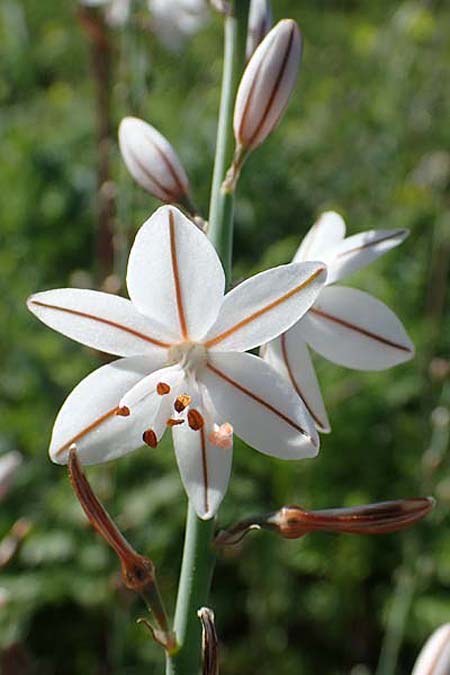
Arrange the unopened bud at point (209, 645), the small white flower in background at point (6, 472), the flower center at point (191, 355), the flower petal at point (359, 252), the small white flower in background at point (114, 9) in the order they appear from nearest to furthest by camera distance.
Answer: the unopened bud at point (209, 645)
the flower center at point (191, 355)
the flower petal at point (359, 252)
the small white flower in background at point (6, 472)
the small white flower in background at point (114, 9)

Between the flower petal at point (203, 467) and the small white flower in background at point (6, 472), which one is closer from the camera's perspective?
the flower petal at point (203, 467)

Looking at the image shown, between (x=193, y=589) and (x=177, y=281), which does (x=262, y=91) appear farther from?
(x=193, y=589)

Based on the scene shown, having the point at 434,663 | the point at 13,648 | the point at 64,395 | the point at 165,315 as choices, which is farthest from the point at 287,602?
the point at 165,315

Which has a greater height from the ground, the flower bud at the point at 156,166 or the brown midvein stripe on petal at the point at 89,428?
the flower bud at the point at 156,166

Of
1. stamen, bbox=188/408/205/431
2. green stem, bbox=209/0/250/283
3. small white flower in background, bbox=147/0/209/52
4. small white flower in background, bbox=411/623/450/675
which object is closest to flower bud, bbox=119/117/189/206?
green stem, bbox=209/0/250/283

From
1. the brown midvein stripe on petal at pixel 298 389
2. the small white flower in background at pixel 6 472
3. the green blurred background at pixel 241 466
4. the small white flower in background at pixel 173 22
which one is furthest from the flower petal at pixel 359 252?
the small white flower in background at pixel 173 22

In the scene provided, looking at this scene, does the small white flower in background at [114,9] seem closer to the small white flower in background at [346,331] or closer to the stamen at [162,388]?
the small white flower in background at [346,331]

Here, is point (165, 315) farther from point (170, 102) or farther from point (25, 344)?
point (170, 102)
